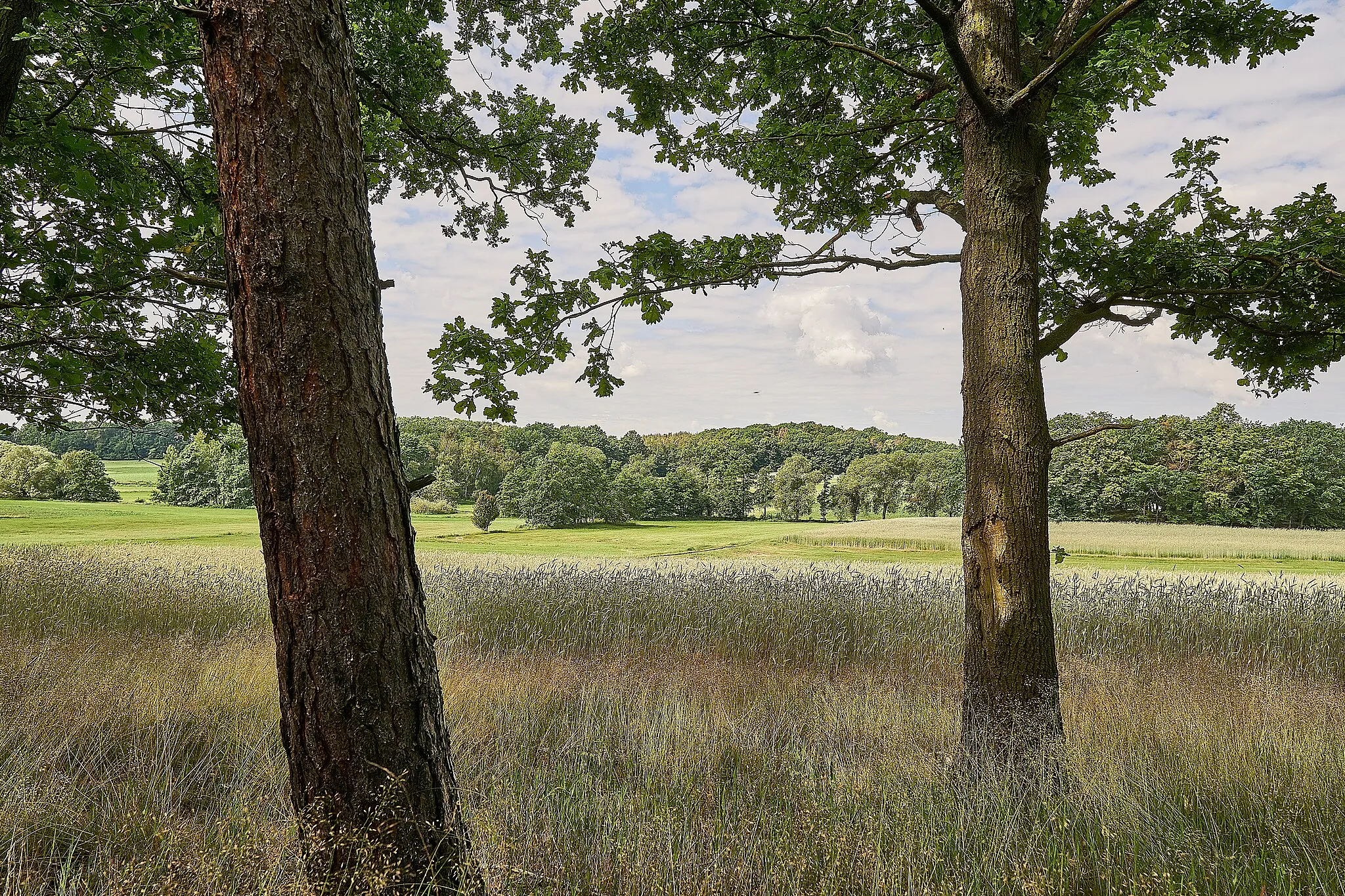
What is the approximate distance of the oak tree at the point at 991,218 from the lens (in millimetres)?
3873

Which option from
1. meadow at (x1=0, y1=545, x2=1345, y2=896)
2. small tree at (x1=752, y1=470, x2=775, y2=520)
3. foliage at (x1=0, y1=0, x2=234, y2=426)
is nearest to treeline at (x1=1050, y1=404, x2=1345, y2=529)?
small tree at (x1=752, y1=470, x2=775, y2=520)

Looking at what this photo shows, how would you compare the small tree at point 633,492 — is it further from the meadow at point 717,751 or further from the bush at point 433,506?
the meadow at point 717,751

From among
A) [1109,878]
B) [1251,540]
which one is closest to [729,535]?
[1251,540]

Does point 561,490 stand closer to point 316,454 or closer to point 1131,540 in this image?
point 1131,540

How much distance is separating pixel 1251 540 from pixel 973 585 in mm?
47582

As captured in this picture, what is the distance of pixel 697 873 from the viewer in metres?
2.46

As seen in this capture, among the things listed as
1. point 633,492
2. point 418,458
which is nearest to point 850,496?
point 633,492

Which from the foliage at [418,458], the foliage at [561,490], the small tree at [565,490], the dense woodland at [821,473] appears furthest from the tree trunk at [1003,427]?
the foliage at [418,458]

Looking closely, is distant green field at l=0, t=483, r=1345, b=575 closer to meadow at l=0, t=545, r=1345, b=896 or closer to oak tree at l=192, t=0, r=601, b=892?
meadow at l=0, t=545, r=1345, b=896

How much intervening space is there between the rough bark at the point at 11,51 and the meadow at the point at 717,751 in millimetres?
4385

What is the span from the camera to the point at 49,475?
57.0 meters

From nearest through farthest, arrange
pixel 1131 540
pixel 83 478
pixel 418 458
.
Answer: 1. pixel 1131 540
2. pixel 83 478
3. pixel 418 458

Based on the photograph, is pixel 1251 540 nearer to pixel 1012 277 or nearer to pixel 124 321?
pixel 1012 277

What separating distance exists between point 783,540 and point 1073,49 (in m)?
47.4
